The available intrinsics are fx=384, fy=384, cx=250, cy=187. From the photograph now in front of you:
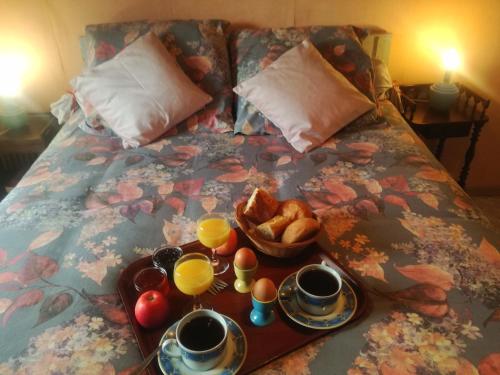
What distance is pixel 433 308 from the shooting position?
938 millimetres

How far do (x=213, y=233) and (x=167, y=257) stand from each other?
0.15m

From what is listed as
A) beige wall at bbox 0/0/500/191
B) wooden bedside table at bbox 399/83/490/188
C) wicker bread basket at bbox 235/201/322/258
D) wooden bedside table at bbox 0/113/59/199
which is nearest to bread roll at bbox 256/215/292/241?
wicker bread basket at bbox 235/201/322/258

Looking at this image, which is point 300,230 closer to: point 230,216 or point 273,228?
point 273,228

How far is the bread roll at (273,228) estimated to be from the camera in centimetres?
107

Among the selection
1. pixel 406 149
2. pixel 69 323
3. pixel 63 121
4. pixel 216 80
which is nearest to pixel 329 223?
pixel 406 149

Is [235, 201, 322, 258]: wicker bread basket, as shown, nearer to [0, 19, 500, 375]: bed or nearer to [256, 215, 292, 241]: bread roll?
[256, 215, 292, 241]: bread roll

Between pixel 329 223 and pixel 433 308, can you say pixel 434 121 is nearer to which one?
pixel 329 223

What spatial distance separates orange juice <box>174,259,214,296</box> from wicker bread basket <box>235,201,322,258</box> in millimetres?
163

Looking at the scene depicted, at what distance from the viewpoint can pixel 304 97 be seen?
1736 millimetres

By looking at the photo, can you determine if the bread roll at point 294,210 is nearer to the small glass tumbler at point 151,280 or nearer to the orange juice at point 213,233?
the orange juice at point 213,233

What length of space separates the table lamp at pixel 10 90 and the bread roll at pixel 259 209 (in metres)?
1.73

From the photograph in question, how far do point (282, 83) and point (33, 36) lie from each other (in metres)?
1.45

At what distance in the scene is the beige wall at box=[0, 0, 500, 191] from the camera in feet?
6.88

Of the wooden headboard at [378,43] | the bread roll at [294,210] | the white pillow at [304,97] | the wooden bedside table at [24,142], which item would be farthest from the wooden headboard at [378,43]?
the wooden bedside table at [24,142]
